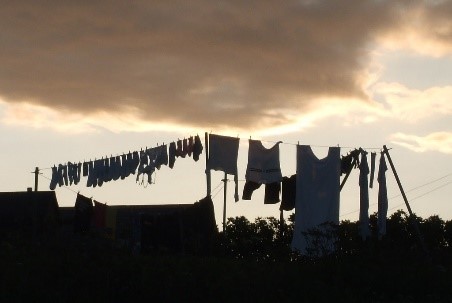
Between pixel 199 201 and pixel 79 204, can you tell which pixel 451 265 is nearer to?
pixel 199 201

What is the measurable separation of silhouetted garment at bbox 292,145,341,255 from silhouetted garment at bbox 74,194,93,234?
6.67 meters

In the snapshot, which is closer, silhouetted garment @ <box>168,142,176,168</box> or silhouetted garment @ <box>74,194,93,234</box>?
silhouetted garment @ <box>168,142,176,168</box>

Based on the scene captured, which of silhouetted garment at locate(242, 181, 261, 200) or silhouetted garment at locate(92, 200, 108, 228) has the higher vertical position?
silhouetted garment at locate(242, 181, 261, 200)

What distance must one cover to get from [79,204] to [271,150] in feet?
21.2

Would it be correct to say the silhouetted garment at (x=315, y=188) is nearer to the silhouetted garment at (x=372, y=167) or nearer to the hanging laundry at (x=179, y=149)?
the silhouetted garment at (x=372, y=167)

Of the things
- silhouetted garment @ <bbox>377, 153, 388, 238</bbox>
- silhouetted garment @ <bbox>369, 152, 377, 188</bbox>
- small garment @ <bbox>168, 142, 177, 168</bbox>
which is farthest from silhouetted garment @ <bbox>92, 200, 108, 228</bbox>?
silhouetted garment @ <bbox>377, 153, 388, 238</bbox>

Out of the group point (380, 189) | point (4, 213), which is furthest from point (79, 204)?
point (380, 189)

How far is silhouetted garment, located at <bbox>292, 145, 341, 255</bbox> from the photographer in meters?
22.5

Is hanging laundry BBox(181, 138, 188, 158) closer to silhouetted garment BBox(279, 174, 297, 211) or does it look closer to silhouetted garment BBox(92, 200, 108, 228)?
silhouetted garment BBox(279, 174, 297, 211)

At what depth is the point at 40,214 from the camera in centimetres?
2914

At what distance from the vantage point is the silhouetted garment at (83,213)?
2538cm

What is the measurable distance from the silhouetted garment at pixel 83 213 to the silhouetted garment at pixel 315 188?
6672 mm

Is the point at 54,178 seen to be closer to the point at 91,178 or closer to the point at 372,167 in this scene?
the point at 91,178

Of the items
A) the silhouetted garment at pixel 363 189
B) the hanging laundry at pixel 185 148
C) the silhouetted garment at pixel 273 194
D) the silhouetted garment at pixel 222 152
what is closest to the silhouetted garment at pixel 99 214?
the hanging laundry at pixel 185 148
